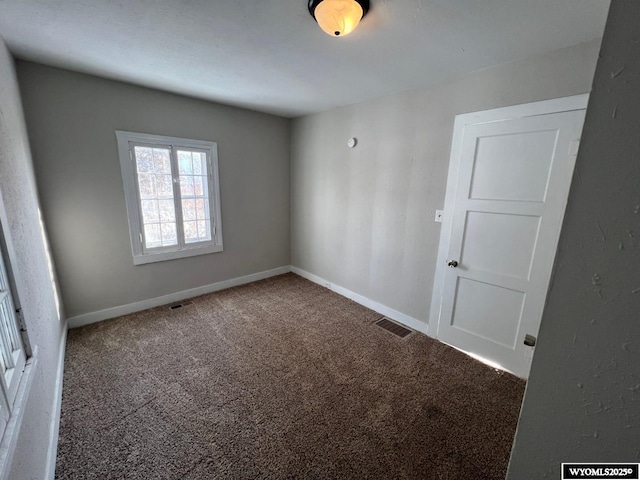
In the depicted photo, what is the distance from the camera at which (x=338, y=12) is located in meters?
1.31

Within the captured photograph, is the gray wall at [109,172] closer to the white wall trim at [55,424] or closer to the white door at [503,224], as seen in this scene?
the white wall trim at [55,424]

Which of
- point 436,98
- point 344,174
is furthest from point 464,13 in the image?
point 344,174

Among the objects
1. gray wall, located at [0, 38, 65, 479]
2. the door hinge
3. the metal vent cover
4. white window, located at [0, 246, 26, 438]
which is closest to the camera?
white window, located at [0, 246, 26, 438]

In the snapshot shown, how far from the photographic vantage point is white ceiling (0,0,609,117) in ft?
4.57

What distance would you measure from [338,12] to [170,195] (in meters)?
2.58

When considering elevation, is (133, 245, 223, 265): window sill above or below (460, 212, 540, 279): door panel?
below

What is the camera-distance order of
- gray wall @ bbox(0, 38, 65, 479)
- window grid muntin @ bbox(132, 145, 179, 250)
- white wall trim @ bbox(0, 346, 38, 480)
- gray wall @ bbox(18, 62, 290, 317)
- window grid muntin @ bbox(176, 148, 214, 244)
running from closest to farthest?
white wall trim @ bbox(0, 346, 38, 480) < gray wall @ bbox(0, 38, 65, 479) < gray wall @ bbox(18, 62, 290, 317) < window grid muntin @ bbox(132, 145, 179, 250) < window grid muntin @ bbox(176, 148, 214, 244)

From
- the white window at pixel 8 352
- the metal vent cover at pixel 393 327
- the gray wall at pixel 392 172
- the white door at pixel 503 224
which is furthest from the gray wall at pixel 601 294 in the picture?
the metal vent cover at pixel 393 327

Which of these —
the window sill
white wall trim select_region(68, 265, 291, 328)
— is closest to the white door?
white wall trim select_region(68, 265, 291, 328)

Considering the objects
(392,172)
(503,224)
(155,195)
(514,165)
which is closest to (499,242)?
(503,224)

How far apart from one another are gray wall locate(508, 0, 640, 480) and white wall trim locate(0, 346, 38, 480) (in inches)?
56.2

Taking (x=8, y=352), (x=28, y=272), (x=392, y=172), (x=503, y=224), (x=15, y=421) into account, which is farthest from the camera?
(x=392, y=172)

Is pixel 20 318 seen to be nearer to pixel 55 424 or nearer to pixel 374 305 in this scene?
Result: pixel 55 424

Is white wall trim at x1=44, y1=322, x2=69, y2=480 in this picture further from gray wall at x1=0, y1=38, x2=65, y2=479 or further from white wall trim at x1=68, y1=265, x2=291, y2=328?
white wall trim at x1=68, y1=265, x2=291, y2=328
